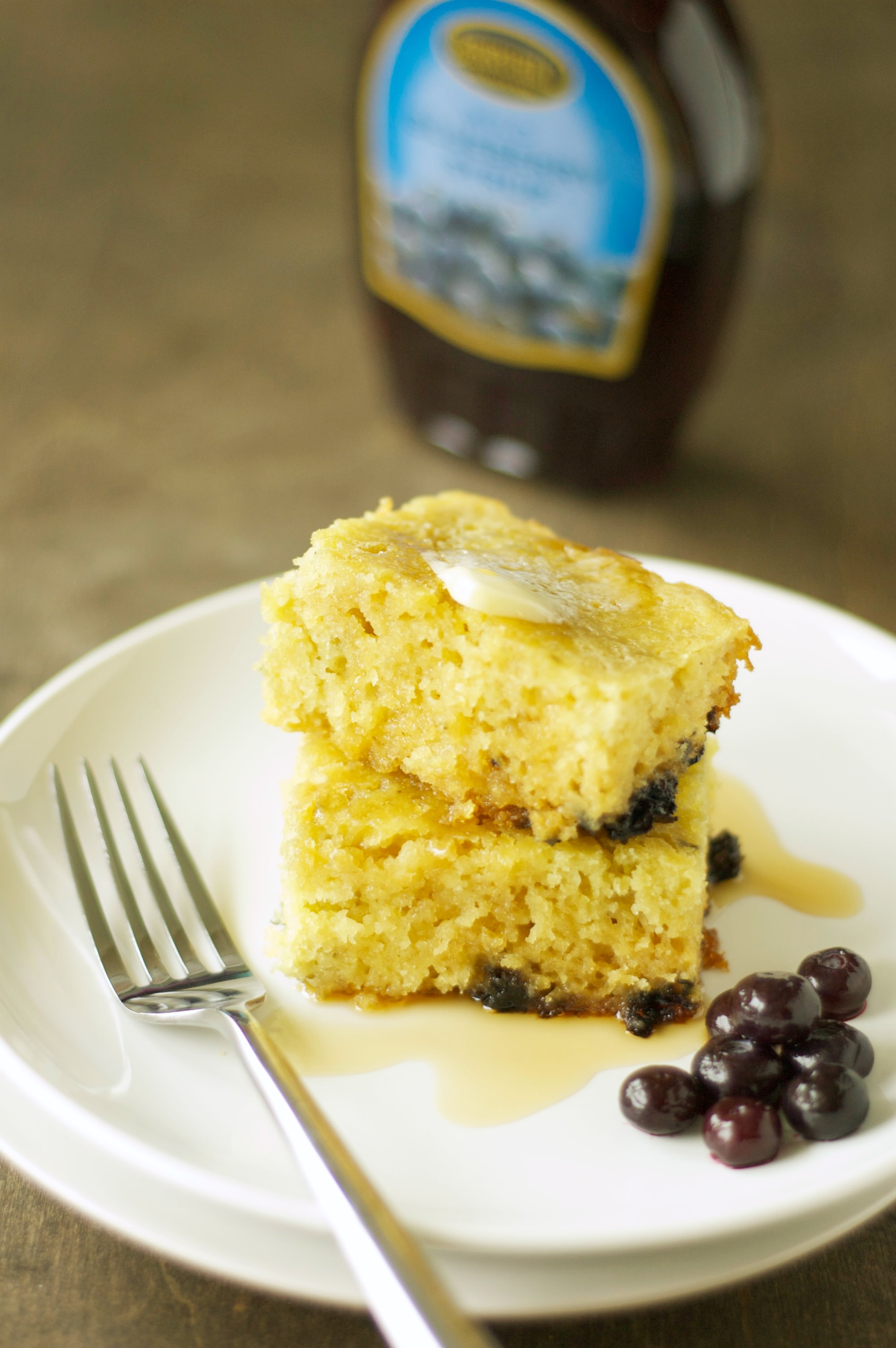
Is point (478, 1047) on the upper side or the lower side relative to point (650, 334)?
lower

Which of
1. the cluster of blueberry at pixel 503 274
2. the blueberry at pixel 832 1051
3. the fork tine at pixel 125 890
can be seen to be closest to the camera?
the blueberry at pixel 832 1051

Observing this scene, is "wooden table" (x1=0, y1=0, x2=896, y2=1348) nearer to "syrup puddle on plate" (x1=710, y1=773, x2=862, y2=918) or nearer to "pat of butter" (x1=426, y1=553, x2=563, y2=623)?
"syrup puddle on plate" (x1=710, y1=773, x2=862, y2=918)

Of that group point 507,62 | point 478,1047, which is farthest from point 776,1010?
point 507,62

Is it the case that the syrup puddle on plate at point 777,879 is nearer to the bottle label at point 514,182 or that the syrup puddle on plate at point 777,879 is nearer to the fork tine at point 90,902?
the fork tine at point 90,902

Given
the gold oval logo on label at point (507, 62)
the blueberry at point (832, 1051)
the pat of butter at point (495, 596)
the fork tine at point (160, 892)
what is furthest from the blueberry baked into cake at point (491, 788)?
the gold oval logo on label at point (507, 62)

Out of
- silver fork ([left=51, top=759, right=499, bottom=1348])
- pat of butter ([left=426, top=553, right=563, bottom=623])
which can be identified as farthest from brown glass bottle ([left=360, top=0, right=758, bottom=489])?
silver fork ([left=51, top=759, right=499, bottom=1348])

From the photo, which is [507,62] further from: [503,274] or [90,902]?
[90,902]
